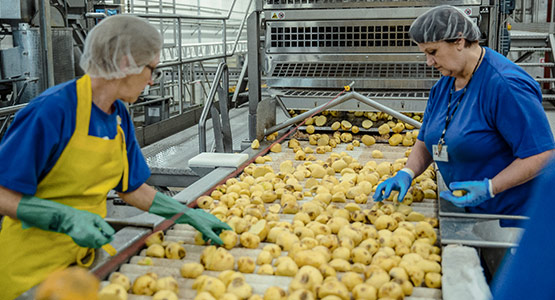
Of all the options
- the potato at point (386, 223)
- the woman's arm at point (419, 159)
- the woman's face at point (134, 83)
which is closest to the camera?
the woman's face at point (134, 83)

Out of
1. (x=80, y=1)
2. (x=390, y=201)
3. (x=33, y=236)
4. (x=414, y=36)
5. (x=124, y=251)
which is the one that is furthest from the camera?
(x=80, y=1)

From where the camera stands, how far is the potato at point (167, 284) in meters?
1.84

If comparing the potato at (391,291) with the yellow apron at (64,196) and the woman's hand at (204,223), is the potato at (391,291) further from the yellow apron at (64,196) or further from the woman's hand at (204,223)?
the yellow apron at (64,196)

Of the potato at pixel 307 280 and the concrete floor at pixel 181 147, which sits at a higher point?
the potato at pixel 307 280

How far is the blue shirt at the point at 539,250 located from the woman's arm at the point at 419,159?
225 centimetres

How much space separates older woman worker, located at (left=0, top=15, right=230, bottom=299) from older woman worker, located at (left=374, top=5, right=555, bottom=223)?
1.26 meters

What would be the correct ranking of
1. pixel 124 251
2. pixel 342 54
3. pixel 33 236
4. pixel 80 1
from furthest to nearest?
1. pixel 80 1
2. pixel 342 54
3. pixel 124 251
4. pixel 33 236

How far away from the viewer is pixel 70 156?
1.93 metres

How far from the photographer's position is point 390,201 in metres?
2.89

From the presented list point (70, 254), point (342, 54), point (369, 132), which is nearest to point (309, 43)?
point (342, 54)

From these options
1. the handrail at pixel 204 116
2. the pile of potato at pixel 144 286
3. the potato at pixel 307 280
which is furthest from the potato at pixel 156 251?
the handrail at pixel 204 116

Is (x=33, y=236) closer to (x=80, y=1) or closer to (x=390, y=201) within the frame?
(x=390, y=201)

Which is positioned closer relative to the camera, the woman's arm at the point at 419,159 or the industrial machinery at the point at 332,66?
the woman's arm at the point at 419,159

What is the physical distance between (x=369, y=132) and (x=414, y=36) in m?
2.51
